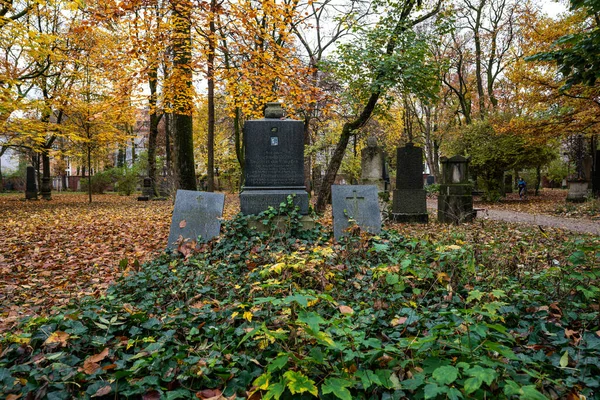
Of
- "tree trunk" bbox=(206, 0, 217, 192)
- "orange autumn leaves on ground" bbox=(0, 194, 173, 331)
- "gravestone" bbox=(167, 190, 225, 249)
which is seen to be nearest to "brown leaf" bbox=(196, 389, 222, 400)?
"orange autumn leaves on ground" bbox=(0, 194, 173, 331)

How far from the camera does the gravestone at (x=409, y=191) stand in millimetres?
11008

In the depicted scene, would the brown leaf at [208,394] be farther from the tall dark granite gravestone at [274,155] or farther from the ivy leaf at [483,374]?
the tall dark granite gravestone at [274,155]

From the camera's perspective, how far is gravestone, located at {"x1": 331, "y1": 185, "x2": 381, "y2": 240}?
22.6 feet

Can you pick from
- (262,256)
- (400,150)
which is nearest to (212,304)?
(262,256)

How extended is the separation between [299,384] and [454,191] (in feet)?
34.7

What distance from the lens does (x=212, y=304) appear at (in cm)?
367

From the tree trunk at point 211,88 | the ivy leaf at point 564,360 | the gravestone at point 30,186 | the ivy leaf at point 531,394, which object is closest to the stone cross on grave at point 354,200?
the tree trunk at point 211,88

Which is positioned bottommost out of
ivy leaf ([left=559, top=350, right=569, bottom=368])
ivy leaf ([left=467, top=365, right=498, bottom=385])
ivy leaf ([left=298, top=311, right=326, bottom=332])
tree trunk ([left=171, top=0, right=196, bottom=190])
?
ivy leaf ([left=559, top=350, right=569, bottom=368])

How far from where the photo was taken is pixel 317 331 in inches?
81.6

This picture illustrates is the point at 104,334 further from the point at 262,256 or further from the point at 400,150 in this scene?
the point at 400,150

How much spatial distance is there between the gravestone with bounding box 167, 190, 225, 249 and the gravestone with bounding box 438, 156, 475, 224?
23.1ft

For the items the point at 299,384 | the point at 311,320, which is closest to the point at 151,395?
the point at 299,384

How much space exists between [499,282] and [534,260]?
1.05m

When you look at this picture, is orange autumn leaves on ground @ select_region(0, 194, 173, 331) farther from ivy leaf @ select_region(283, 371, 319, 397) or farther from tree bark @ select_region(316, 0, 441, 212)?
tree bark @ select_region(316, 0, 441, 212)
